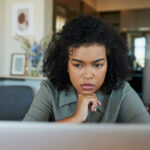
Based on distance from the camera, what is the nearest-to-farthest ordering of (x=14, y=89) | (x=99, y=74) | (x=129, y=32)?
1. (x=99, y=74)
2. (x=14, y=89)
3. (x=129, y=32)

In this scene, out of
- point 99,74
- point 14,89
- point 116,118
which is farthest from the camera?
point 14,89

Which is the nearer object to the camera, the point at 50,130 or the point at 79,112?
the point at 50,130

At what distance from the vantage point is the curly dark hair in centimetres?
78

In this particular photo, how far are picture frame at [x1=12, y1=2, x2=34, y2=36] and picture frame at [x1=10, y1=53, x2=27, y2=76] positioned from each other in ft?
0.91

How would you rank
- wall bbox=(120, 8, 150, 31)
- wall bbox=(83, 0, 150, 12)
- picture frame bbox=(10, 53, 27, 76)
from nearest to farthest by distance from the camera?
1. picture frame bbox=(10, 53, 27, 76)
2. wall bbox=(83, 0, 150, 12)
3. wall bbox=(120, 8, 150, 31)

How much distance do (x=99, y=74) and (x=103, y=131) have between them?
473 millimetres

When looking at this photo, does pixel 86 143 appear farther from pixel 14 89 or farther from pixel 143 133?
pixel 14 89

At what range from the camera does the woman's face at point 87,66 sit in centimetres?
72

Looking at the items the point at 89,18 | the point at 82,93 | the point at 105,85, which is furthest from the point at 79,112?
the point at 89,18

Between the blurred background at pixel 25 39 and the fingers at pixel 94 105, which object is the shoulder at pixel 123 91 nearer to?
the fingers at pixel 94 105

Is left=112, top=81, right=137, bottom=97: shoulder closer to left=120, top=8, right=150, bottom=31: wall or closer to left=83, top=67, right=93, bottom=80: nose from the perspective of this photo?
left=83, top=67, right=93, bottom=80: nose

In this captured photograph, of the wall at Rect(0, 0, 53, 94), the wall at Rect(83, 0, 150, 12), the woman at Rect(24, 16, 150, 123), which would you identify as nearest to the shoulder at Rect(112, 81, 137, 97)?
the woman at Rect(24, 16, 150, 123)

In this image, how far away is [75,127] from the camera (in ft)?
0.94

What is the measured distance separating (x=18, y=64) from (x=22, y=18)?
0.55 metres
